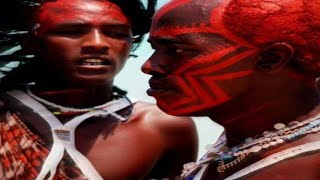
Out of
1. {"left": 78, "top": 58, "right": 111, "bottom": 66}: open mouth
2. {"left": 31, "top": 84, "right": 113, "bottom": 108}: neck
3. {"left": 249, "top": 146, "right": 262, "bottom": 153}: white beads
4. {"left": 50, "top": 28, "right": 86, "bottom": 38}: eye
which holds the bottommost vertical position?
{"left": 31, "top": 84, "right": 113, "bottom": 108}: neck

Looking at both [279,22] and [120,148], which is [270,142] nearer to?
[279,22]

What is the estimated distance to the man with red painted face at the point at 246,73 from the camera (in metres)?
1.32

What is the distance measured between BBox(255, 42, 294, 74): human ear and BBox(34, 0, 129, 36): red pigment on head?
0.94m

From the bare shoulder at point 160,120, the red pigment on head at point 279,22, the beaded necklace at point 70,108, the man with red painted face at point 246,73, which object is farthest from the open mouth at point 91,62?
the red pigment on head at point 279,22

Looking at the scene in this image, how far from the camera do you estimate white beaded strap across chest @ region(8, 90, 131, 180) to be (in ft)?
6.87

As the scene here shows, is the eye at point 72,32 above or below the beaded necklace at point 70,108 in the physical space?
above

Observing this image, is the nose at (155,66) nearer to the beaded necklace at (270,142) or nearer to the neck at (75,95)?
the beaded necklace at (270,142)

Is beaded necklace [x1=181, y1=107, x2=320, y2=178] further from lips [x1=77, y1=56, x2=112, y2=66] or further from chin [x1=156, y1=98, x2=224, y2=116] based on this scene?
lips [x1=77, y1=56, x2=112, y2=66]

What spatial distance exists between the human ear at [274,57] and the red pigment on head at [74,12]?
943 millimetres

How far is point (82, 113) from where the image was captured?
7.41 ft

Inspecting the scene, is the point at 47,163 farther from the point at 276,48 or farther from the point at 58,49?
the point at 276,48

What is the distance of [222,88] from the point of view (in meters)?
1.39

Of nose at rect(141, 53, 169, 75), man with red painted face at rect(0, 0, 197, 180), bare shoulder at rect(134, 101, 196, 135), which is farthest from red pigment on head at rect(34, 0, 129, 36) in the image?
nose at rect(141, 53, 169, 75)

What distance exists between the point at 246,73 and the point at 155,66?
0.20 metres
